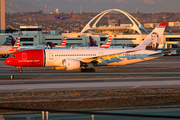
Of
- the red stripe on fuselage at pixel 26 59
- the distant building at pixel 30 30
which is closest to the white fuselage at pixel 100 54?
the red stripe on fuselage at pixel 26 59

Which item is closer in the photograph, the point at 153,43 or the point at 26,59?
the point at 26,59

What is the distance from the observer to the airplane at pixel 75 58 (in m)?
42.3

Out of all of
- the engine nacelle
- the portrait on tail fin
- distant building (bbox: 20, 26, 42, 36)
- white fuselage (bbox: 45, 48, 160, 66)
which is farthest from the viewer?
distant building (bbox: 20, 26, 42, 36)

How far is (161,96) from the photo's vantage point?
22.3 m

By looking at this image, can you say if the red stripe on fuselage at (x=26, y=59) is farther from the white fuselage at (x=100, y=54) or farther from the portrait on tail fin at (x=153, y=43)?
the portrait on tail fin at (x=153, y=43)

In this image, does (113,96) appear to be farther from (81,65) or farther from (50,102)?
(81,65)

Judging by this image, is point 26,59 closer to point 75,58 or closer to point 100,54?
point 75,58

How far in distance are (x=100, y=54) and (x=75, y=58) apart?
4428 millimetres

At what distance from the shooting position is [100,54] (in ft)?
149

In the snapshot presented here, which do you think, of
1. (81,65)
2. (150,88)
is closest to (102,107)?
(150,88)

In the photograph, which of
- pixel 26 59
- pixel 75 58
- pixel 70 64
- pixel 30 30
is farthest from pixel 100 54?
pixel 30 30

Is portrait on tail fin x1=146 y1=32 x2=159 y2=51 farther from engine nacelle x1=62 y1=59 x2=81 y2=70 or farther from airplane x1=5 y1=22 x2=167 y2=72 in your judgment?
engine nacelle x1=62 y1=59 x2=81 y2=70

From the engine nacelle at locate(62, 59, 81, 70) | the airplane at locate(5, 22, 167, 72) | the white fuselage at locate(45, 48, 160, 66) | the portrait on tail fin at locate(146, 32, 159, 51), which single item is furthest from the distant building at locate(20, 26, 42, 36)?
the engine nacelle at locate(62, 59, 81, 70)

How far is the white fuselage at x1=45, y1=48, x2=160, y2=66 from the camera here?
43278 mm
